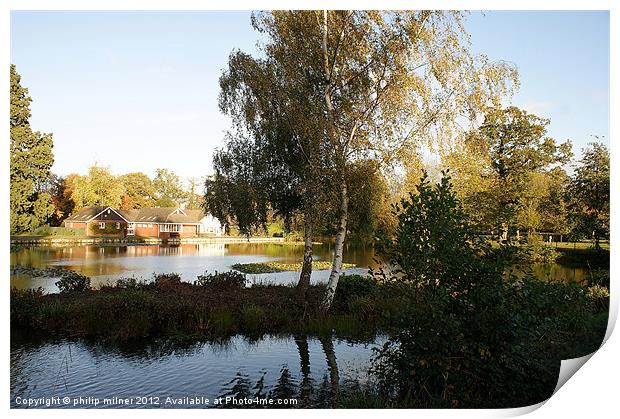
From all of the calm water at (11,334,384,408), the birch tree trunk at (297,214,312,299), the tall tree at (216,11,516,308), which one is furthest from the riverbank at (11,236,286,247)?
the tall tree at (216,11,516,308)

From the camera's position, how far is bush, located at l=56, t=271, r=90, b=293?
7270mm

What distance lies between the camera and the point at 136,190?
730 cm

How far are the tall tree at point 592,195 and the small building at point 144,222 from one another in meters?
5.77

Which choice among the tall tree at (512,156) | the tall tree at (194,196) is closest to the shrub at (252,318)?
the tall tree at (194,196)

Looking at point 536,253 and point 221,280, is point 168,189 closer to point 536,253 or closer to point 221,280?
point 221,280

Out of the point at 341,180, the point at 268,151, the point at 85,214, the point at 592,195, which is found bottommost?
the point at 85,214

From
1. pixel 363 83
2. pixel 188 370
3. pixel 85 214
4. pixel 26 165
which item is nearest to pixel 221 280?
pixel 85 214

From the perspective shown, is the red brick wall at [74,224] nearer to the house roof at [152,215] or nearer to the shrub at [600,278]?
the house roof at [152,215]

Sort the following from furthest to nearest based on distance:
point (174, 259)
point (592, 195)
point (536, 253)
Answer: point (174, 259)
point (592, 195)
point (536, 253)

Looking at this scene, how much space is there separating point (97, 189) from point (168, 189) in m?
1.72

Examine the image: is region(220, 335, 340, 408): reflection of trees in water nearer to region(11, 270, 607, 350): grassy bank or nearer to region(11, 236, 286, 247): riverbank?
region(11, 270, 607, 350): grassy bank

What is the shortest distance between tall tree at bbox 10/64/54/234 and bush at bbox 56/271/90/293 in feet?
5.79

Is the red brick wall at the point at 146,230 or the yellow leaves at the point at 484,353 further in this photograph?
the red brick wall at the point at 146,230

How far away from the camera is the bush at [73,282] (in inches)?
286
